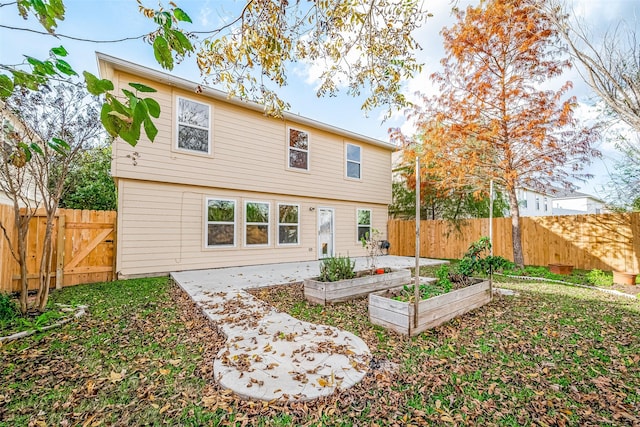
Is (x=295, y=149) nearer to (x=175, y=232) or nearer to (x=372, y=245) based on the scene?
(x=175, y=232)

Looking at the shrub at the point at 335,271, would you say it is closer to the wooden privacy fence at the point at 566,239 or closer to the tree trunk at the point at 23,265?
the tree trunk at the point at 23,265

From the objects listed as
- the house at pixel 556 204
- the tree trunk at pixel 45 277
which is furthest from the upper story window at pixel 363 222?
the house at pixel 556 204

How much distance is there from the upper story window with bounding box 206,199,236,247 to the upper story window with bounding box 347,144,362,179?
4959mm

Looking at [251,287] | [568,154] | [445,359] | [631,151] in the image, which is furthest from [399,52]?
[631,151]

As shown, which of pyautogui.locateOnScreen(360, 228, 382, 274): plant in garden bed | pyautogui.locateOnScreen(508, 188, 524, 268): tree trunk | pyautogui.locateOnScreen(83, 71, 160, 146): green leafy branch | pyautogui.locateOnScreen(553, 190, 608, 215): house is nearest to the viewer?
pyautogui.locateOnScreen(83, 71, 160, 146): green leafy branch

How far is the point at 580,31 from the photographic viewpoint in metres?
5.30

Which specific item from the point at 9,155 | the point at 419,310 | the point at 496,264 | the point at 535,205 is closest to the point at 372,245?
the point at 496,264

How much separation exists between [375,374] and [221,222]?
264 inches

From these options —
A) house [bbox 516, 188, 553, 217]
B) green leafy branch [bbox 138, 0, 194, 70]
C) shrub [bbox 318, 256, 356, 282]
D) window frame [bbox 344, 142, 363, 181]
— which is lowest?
shrub [bbox 318, 256, 356, 282]

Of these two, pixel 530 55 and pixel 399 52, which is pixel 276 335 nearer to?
pixel 399 52

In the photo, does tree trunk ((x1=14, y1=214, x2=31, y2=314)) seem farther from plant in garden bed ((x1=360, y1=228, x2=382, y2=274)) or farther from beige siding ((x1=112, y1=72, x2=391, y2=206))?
plant in garden bed ((x1=360, y1=228, x2=382, y2=274))

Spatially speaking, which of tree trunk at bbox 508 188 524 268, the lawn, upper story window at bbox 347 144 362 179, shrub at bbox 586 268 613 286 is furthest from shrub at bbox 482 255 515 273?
upper story window at bbox 347 144 362 179

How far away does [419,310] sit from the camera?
3580 mm

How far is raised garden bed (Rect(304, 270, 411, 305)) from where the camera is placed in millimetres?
4789
